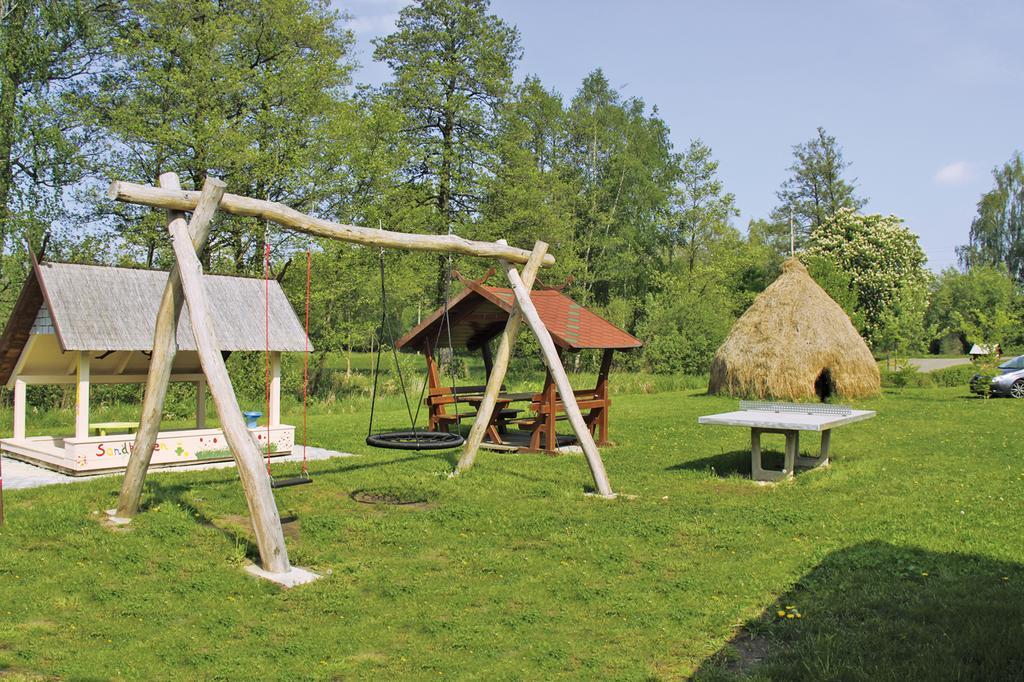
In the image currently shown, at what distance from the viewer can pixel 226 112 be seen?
24.6 m

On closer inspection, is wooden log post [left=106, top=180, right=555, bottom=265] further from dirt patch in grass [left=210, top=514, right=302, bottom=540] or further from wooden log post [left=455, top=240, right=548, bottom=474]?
dirt patch in grass [left=210, top=514, right=302, bottom=540]

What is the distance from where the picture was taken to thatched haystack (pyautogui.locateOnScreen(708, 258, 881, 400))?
21.0 meters

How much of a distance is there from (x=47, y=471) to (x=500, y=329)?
305 inches

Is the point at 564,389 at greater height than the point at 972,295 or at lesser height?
lesser

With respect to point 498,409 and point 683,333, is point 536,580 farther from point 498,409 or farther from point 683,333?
point 683,333

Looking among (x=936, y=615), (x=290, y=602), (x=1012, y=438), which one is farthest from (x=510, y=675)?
(x=1012, y=438)

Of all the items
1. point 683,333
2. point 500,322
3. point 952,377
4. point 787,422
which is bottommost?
point 787,422

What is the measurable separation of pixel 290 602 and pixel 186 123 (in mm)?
20989

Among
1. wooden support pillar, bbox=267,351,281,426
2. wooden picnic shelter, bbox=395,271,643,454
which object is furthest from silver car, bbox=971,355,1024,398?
wooden support pillar, bbox=267,351,281,426

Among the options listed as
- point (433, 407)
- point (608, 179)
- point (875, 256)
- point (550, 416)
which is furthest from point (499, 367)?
point (875, 256)

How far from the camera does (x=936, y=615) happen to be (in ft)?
17.1

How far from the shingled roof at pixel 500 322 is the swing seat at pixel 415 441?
3456 millimetres

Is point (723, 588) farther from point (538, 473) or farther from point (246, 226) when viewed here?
point (246, 226)

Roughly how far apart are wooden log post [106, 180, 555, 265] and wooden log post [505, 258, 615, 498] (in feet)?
2.66
